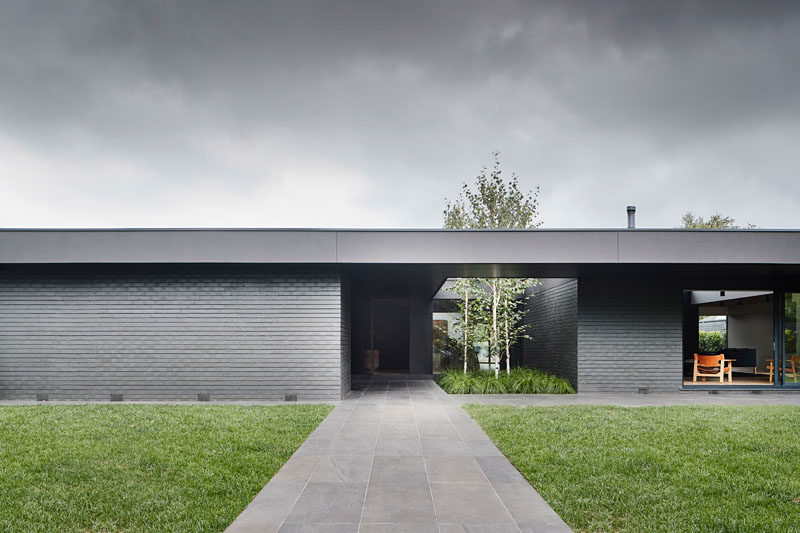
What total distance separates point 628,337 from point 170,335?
9.08 metres

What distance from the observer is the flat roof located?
9.07 m

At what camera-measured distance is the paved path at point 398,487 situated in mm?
3461

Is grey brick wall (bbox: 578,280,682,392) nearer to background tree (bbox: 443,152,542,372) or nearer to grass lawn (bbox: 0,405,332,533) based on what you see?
background tree (bbox: 443,152,542,372)

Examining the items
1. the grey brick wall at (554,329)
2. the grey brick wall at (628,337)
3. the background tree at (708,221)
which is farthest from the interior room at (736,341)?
the background tree at (708,221)

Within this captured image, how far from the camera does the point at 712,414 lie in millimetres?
8000

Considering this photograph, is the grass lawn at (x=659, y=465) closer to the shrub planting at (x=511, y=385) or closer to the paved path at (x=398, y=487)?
the paved path at (x=398, y=487)

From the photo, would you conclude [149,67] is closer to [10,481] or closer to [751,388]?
[10,481]

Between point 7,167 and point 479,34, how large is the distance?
18.0 metres

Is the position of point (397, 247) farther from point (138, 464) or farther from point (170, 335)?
point (138, 464)

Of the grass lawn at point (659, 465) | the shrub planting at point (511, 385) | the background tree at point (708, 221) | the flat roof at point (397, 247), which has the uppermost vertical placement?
the background tree at point (708, 221)

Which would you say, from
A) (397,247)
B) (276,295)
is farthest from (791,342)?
(276,295)

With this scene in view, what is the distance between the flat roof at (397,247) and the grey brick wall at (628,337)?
2.07 m

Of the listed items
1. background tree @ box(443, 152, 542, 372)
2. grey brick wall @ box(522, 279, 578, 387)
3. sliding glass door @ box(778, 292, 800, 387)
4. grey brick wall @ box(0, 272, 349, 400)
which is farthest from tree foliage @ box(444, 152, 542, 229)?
grey brick wall @ box(0, 272, 349, 400)

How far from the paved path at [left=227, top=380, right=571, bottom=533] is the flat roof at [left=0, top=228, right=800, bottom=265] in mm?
3126
